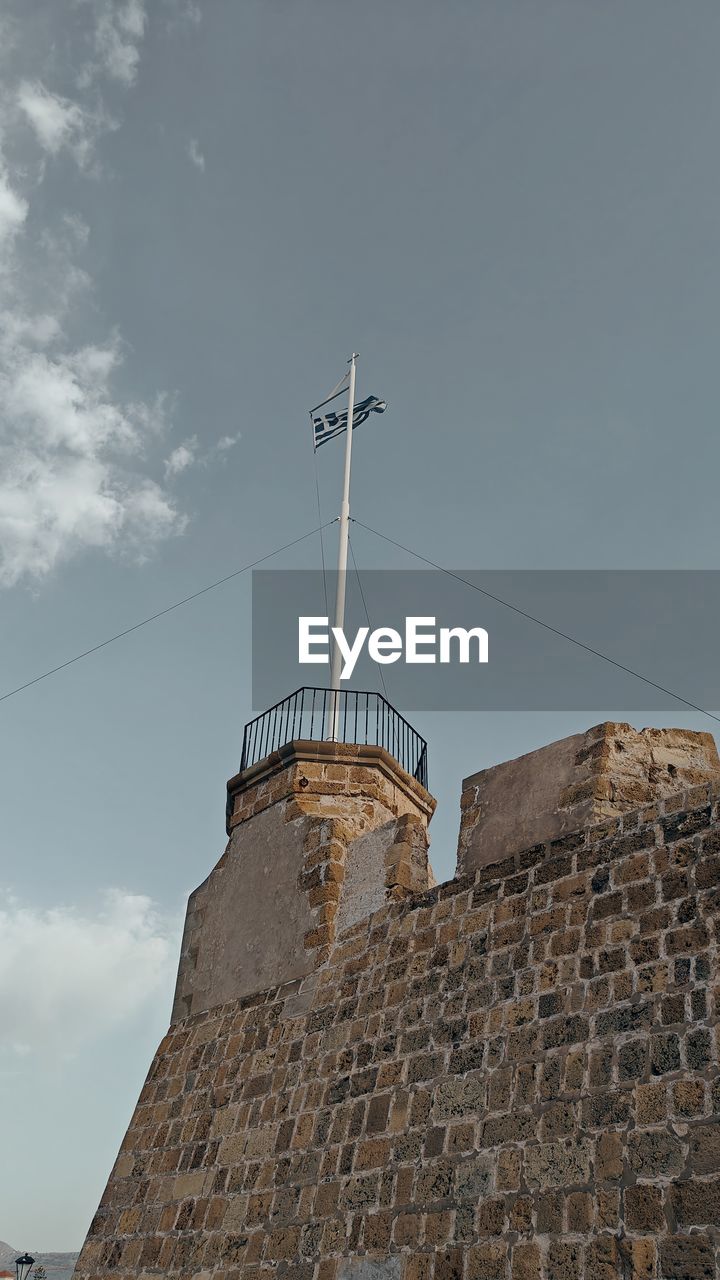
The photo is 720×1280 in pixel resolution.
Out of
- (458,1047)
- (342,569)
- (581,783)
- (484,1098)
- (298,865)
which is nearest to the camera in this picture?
(484,1098)

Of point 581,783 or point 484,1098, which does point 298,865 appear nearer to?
point 581,783

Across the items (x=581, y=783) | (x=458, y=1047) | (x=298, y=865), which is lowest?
(x=458, y=1047)

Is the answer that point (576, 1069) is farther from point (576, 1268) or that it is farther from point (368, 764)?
point (368, 764)

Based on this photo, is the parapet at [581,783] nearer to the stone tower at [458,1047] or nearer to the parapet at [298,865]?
Result: the stone tower at [458,1047]

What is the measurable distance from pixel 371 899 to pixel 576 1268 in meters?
3.01

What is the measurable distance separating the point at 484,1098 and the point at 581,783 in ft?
6.03

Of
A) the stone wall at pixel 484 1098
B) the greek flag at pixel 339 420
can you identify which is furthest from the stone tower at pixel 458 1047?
the greek flag at pixel 339 420

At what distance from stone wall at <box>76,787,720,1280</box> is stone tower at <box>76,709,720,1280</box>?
0.04 feet

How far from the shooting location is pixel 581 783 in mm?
5977

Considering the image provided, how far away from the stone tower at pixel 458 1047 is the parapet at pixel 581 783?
0.6 inches

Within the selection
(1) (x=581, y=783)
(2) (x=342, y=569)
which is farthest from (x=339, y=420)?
(1) (x=581, y=783)

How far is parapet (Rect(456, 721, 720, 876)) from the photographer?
5.89 metres

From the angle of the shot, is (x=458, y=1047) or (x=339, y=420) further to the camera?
(x=339, y=420)

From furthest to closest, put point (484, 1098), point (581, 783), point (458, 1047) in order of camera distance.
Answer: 1. point (581, 783)
2. point (458, 1047)
3. point (484, 1098)
